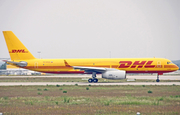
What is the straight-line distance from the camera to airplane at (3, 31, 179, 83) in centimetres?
4803

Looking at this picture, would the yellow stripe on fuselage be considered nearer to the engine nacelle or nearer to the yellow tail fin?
the engine nacelle

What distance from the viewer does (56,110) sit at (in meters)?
18.5

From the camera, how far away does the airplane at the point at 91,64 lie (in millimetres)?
48031

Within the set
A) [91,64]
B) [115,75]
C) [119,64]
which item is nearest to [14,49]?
[91,64]

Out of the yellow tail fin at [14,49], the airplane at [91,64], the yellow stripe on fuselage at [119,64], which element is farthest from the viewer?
the yellow tail fin at [14,49]

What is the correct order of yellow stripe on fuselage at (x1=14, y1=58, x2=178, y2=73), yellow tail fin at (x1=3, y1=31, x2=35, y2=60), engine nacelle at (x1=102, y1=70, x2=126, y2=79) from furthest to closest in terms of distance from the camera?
yellow tail fin at (x1=3, y1=31, x2=35, y2=60) → yellow stripe on fuselage at (x1=14, y1=58, x2=178, y2=73) → engine nacelle at (x1=102, y1=70, x2=126, y2=79)

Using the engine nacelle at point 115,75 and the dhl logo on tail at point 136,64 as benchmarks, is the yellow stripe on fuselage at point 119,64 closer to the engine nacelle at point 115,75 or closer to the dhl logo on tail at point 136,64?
the dhl logo on tail at point 136,64

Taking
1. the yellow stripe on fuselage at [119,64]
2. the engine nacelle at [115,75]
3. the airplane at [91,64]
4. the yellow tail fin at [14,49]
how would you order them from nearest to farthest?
1. the engine nacelle at [115,75]
2. the airplane at [91,64]
3. the yellow stripe on fuselage at [119,64]
4. the yellow tail fin at [14,49]

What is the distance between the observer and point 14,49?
54656 mm

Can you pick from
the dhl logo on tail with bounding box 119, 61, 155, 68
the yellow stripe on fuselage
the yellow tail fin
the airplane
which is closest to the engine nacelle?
the airplane

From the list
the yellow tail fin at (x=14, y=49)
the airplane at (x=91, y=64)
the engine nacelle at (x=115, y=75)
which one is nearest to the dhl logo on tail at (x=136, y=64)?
the airplane at (x=91, y=64)

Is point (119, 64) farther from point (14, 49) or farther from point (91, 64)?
point (14, 49)

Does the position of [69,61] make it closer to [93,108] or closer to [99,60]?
[99,60]

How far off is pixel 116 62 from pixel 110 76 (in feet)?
13.3
